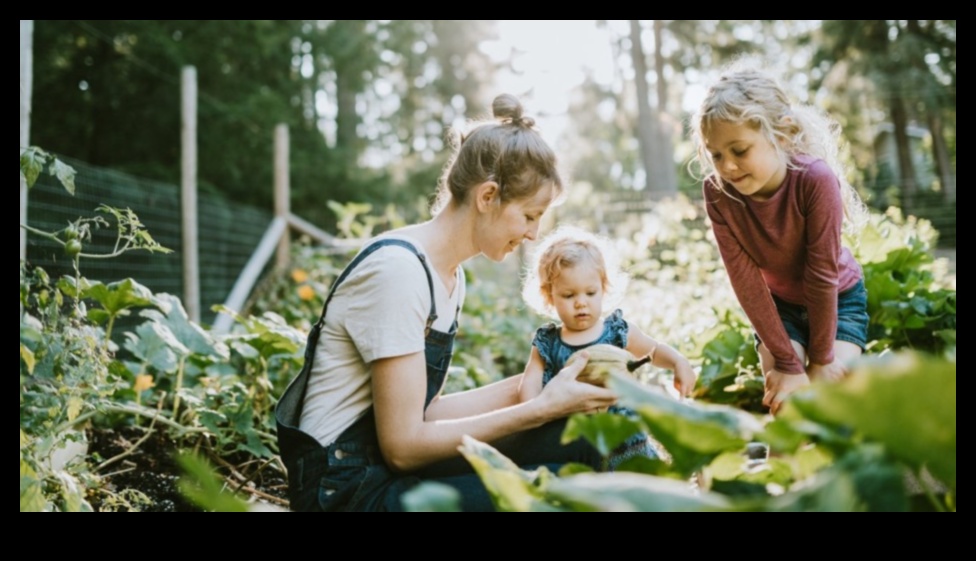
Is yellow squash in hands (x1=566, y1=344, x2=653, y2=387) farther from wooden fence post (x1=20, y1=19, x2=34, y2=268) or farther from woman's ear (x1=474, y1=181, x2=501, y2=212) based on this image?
wooden fence post (x1=20, y1=19, x2=34, y2=268)

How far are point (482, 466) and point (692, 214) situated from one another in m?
4.43

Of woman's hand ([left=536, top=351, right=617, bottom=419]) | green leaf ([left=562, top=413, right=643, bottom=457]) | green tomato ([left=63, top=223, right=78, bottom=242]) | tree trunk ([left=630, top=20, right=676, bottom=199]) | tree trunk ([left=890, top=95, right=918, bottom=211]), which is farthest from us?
tree trunk ([left=890, top=95, right=918, bottom=211])

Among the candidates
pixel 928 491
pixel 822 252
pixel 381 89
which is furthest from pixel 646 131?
pixel 928 491

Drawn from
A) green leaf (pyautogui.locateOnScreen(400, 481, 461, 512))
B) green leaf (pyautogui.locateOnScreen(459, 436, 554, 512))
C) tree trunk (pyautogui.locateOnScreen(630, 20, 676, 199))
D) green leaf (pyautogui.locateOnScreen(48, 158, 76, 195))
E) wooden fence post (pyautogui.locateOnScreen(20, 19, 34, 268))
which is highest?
tree trunk (pyautogui.locateOnScreen(630, 20, 676, 199))

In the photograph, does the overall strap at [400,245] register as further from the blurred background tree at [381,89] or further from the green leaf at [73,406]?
the blurred background tree at [381,89]

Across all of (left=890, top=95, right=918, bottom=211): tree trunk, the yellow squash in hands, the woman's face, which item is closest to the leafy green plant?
the yellow squash in hands

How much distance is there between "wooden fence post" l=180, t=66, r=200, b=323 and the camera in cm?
500

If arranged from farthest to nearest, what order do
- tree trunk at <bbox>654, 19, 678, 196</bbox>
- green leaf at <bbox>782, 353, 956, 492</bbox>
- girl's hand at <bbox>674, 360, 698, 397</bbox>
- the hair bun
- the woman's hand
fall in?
tree trunk at <bbox>654, 19, 678, 196</bbox> < girl's hand at <bbox>674, 360, 698, 397</bbox> < the hair bun < the woman's hand < green leaf at <bbox>782, 353, 956, 492</bbox>

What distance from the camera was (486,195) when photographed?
1942mm

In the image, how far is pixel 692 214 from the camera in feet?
16.7

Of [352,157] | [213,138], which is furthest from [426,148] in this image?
[213,138]

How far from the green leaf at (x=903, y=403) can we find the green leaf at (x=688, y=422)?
0.48 ft

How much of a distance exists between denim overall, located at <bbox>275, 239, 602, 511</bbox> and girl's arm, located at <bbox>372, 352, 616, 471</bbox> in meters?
0.06
